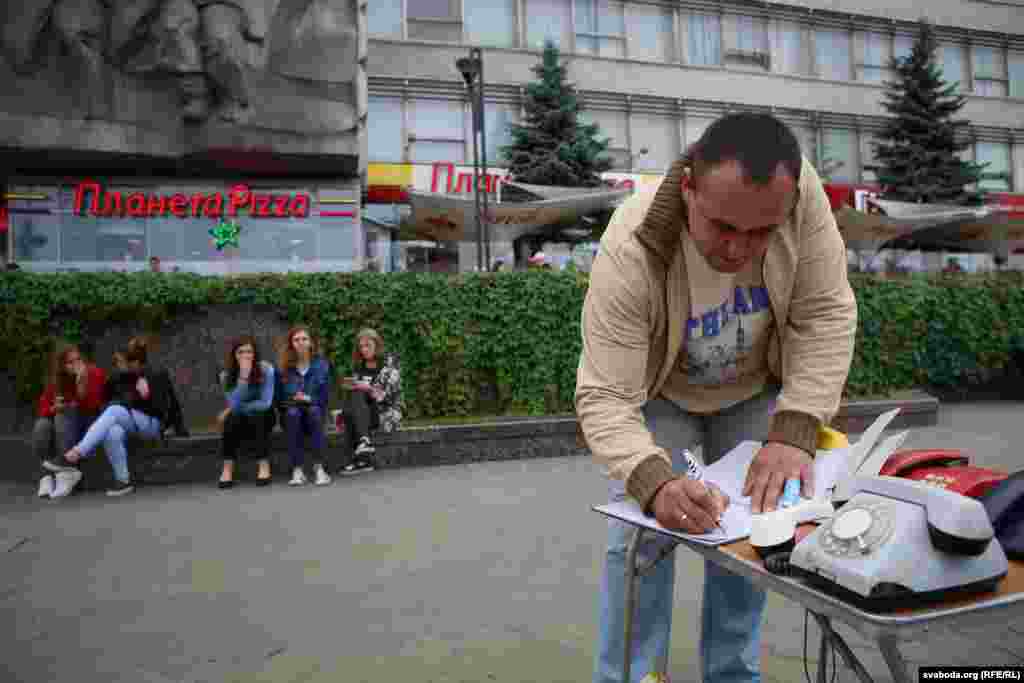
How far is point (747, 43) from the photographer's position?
2800 centimetres

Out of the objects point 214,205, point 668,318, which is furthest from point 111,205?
point 668,318

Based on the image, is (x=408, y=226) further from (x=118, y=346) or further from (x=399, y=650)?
(x=399, y=650)

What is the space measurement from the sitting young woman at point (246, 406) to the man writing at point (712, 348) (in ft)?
20.6

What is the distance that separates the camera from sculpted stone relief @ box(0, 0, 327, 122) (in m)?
14.9

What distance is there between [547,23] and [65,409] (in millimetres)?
21586

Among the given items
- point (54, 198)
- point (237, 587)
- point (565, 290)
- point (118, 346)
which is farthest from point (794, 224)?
point (54, 198)

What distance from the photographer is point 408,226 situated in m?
19.1

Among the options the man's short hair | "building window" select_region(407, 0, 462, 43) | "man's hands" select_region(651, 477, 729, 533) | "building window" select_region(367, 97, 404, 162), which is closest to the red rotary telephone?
"man's hands" select_region(651, 477, 729, 533)

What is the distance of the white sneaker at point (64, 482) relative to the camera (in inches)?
304

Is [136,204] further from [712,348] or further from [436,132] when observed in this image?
[712,348]

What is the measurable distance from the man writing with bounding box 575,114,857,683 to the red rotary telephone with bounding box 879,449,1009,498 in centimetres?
23

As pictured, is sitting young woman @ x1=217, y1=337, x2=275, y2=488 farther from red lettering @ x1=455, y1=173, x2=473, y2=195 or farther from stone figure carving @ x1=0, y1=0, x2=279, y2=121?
red lettering @ x1=455, y1=173, x2=473, y2=195

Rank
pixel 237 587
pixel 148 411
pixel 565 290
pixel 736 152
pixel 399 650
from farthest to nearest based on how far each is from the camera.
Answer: pixel 565 290, pixel 148 411, pixel 237 587, pixel 399 650, pixel 736 152

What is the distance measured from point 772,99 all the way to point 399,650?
1117 inches
